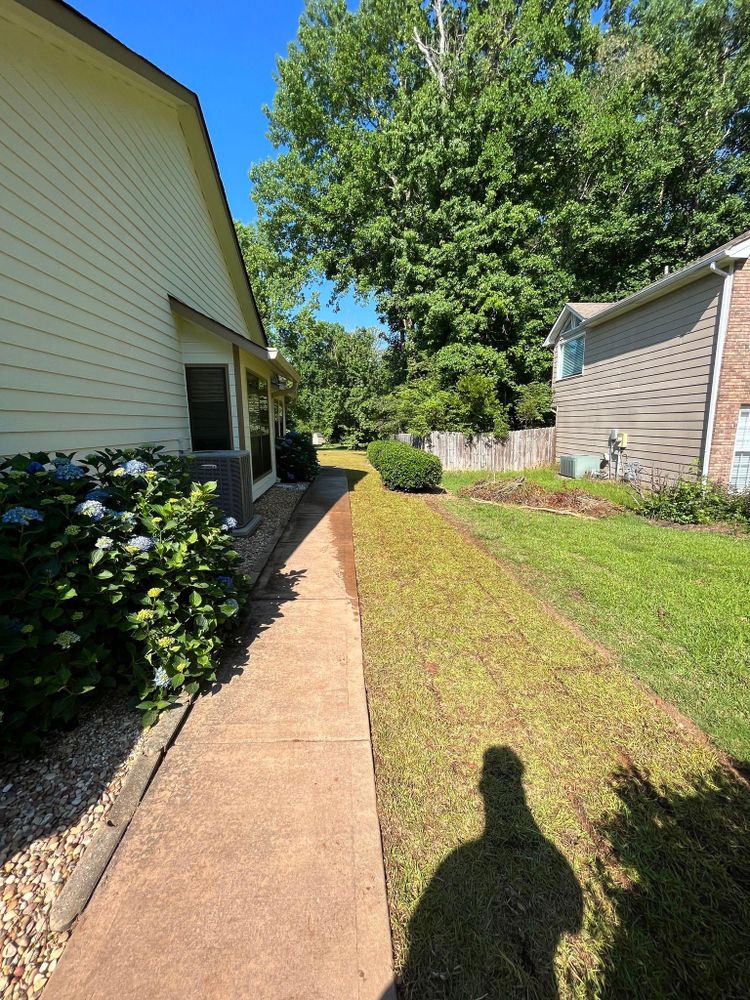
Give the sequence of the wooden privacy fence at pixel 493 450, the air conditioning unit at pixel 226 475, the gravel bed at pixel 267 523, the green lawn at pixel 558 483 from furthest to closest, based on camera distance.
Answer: the wooden privacy fence at pixel 493 450 → the green lawn at pixel 558 483 → the air conditioning unit at pixel 226 475 → the gravel bed at pixel 267 523

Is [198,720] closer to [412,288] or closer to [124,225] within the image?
[124,225]

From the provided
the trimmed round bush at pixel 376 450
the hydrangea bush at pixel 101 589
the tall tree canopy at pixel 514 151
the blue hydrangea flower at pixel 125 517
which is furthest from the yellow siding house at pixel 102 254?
the tall tree canopy at pixel 514 151

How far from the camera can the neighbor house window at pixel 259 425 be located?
332 inches

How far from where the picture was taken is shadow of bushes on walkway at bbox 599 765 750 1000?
1.46 m

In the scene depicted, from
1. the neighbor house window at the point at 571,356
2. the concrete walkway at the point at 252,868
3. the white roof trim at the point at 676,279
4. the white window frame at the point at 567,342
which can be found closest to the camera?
the concrete walkway at the point at 252,868

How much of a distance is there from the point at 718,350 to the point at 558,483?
4.83 metres

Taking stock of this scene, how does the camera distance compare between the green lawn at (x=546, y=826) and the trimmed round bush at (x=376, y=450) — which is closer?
the green lawn at (x=546, y=826)

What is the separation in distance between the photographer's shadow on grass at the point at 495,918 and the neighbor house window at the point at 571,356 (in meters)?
14.2

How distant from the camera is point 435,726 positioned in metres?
2.62

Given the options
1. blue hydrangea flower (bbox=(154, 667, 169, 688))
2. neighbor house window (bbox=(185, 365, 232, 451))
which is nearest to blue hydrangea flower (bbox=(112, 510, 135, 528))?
blue hydrangea flower (bbox=(154, 667, 169, 688))

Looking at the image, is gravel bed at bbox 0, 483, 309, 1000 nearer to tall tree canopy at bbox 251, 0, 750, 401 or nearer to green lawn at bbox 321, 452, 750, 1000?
green lawn at bbox 321, 452, 750, 1000

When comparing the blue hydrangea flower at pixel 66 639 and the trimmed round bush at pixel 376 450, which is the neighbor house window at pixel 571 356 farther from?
the blue hydrangea flower at pixel 66 639

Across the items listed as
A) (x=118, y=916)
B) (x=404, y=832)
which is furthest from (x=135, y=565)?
(x=404, y=832)

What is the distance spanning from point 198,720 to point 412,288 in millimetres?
19524
